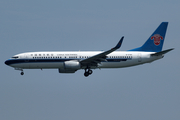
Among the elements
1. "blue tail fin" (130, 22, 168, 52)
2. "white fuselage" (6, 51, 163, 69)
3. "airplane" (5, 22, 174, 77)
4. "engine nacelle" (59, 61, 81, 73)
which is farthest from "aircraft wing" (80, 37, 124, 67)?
"blue tail fin" (130, 22, 168, 52)

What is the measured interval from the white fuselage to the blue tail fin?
2460 mm

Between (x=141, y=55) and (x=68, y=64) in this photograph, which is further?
(x=141, y=55)

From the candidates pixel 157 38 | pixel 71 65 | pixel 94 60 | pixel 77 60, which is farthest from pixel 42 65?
pixel 157 38

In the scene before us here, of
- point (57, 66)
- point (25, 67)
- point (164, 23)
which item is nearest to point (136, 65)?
point (164, 23)

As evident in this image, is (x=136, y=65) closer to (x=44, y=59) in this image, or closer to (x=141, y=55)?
(x=141, y=55)

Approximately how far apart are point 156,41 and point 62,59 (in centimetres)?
1588

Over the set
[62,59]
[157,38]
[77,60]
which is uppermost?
[157,38]

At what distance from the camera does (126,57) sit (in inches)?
1870

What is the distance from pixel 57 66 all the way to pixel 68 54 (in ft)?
8.06

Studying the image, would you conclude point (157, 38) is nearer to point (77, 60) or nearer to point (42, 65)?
point (77, 60)

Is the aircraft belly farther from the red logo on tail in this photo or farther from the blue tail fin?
the red logo on tail

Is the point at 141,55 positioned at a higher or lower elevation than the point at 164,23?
lower

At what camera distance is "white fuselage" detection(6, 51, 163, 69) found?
46594 millimetres

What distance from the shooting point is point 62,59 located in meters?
46.7
